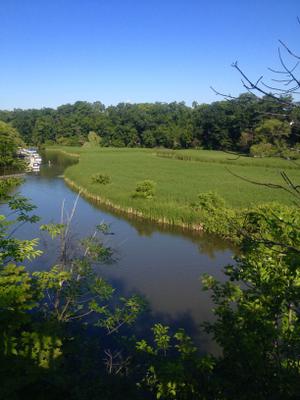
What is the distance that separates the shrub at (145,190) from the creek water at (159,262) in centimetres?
238

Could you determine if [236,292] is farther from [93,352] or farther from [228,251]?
[228,251]

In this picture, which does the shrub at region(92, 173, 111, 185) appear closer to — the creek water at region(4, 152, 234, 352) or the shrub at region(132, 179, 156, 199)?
the creek water at region(4, 152, 234, 352)

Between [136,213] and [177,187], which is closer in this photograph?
[136,213]

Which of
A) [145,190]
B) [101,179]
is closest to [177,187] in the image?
[145,190]

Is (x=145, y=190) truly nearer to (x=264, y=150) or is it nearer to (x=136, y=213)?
(x=136, y=213)

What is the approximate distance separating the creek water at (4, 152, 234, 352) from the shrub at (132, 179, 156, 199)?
2379 millimetres

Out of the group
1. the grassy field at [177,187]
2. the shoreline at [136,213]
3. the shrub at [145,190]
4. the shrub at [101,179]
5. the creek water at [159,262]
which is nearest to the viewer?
the creek water at [159,262]

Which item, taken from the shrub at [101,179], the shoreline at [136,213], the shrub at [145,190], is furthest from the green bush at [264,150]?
the shrub at [101,179]

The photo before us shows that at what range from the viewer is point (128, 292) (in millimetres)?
12047

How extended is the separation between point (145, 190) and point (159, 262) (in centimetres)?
967

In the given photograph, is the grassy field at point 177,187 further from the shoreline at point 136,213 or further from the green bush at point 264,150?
the green bush at point 264,150

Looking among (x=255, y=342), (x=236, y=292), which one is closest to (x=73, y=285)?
(x=236, y=292)

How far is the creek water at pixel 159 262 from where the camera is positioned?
35.9 feet

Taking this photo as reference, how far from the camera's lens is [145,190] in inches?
957
